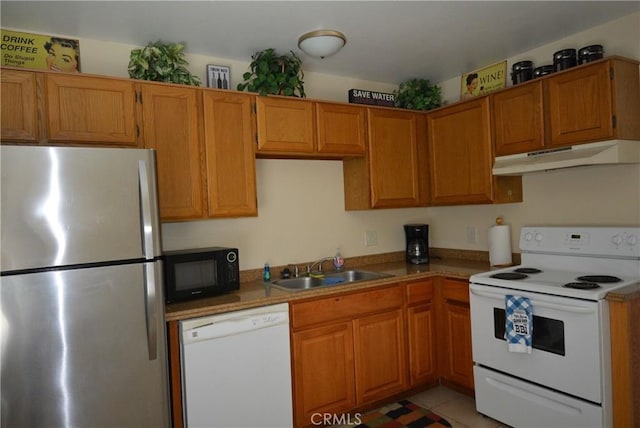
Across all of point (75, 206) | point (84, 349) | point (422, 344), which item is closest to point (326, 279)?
point (422, 344)

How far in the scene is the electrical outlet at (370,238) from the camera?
11.7 feet

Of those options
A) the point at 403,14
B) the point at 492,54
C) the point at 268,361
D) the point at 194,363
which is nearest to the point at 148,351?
the point at 194,363

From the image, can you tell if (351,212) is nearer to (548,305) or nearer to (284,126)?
(284,126)

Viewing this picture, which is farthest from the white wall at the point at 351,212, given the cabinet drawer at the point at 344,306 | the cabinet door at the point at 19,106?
the cabinet drawer at the point at 344,306

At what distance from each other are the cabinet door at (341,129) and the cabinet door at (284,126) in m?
0.08

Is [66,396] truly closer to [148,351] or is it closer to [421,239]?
[148,351]

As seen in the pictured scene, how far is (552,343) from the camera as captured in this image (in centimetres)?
226

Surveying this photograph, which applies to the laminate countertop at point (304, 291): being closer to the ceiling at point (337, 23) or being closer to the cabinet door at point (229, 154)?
the cabinet door at point (229, 154)

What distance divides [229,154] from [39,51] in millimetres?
1166

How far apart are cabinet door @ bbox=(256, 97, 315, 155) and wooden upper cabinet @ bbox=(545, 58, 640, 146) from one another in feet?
5.12

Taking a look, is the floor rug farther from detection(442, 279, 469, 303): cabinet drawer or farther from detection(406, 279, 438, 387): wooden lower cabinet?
detection(442, 279, 469, 303): cabinet drawer

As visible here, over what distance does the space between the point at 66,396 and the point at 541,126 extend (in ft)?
9.69

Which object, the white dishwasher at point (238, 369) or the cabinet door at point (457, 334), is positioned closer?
the white dishwasher at point (238, 369)

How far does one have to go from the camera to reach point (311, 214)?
3273mm
